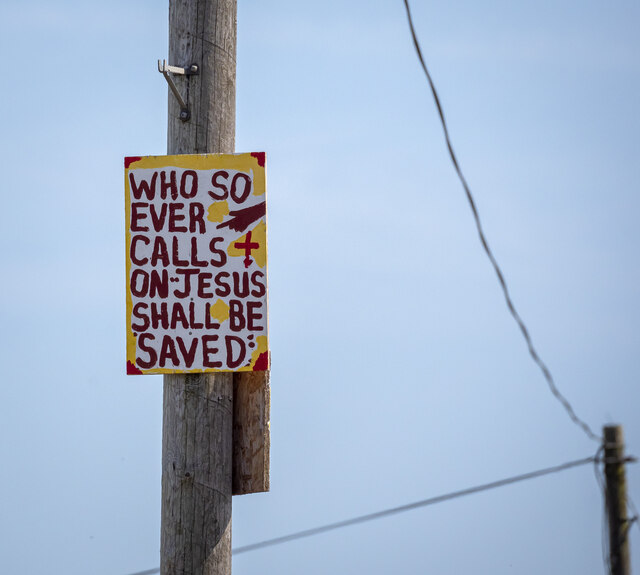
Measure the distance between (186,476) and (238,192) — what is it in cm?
124

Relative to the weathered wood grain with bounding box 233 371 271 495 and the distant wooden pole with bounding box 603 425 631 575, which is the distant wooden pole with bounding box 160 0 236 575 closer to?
the weathered wood grain with bounding box 233 371 271 495

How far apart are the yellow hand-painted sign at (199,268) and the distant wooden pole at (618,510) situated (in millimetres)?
1489

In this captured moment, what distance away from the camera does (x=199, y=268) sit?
17.4ft

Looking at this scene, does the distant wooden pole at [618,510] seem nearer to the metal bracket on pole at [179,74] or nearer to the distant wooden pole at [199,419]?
the distant wooden pole at [199,419]

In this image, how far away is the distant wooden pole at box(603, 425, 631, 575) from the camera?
4723 mm

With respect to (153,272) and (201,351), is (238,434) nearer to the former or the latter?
(201,351)

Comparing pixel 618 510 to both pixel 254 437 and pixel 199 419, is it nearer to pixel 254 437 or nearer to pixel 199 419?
pixel 254 437

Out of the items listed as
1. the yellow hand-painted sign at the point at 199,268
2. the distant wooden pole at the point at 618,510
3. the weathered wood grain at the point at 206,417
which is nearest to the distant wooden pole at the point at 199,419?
the weathered wood grain at the point at 206,417

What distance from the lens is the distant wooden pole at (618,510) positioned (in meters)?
4.72

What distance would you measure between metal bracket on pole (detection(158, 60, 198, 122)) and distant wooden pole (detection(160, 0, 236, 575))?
0.8 inches

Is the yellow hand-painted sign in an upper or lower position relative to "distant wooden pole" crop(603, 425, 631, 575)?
upper

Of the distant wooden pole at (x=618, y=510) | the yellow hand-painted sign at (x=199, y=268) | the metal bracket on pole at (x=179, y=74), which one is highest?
the metal bracket on pole at (x=179, y=74)

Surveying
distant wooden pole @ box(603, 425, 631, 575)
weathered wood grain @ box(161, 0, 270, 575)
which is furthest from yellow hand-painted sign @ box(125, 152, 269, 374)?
distant wooden pole @ box(603, 425, 631, 575)

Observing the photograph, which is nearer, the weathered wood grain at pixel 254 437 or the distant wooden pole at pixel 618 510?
the distant wooden pole at pixel 618 510
